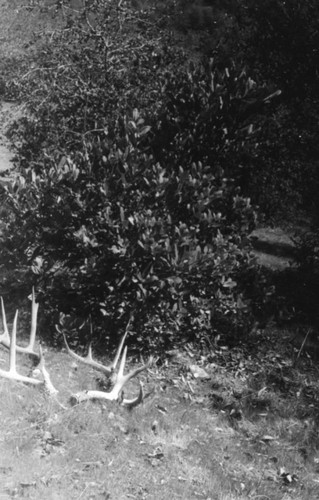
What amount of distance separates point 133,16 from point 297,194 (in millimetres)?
6085

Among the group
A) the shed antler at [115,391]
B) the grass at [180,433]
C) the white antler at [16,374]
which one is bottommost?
the grass at [180,433]

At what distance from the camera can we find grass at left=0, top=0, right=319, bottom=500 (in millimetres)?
6430

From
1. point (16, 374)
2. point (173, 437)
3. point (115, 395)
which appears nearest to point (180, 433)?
point (173, 437)

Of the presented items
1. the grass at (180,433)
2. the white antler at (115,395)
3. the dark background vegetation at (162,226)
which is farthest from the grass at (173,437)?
the dark background vegetation at (162,226)

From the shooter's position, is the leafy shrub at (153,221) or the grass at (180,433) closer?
the grass at (180,433)

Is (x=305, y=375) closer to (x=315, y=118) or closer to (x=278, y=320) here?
(x=278, y=320)

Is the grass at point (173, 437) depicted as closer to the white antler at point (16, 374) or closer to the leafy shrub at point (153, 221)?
the white antler at point (16, 374)

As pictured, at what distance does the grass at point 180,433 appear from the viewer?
643cm

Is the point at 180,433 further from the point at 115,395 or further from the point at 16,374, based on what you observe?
the point at 16,374

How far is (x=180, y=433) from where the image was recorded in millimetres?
8211

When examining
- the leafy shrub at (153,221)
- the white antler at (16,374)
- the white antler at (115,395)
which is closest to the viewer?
the white antler at (16,374)

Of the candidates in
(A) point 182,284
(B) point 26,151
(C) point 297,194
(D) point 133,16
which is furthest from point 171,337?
(D) point 133,16

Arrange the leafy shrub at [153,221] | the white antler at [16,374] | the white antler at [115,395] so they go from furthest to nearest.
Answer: the leafy shrub at [153,221], the white antler at [115,395], the white antler at [16,374]

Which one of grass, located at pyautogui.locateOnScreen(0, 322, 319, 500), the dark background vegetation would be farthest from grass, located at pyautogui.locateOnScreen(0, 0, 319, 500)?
the dark background vegetation
